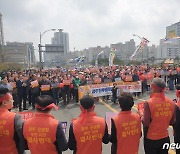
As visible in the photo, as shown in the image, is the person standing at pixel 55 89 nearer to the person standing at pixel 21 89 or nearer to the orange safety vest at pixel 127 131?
the person standing at pixel 21 89

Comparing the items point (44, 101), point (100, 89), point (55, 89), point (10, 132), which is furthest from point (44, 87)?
point (44, 101)

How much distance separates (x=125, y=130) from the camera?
402 cm

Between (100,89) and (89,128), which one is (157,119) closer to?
(89,128)

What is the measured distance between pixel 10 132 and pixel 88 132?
3.83 ft

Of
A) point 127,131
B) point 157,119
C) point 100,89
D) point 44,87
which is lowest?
point 100,89

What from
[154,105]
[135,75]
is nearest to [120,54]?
[135,75]

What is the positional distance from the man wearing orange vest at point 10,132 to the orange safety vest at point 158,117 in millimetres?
2131

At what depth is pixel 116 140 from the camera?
4.05 meters

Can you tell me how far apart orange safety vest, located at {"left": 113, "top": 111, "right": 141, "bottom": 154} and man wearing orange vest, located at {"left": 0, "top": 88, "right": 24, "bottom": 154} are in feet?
4.82

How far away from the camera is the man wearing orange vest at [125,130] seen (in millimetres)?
4018

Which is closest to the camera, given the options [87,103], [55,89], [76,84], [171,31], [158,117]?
[87,103]

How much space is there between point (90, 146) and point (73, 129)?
0.36 meters

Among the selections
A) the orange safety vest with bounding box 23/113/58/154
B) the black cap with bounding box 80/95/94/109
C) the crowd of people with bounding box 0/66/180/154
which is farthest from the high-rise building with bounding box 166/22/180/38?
the orange safety vest with bounding box 23/113/58/154

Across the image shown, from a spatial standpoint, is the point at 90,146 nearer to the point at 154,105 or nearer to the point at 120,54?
the point at 154,105
